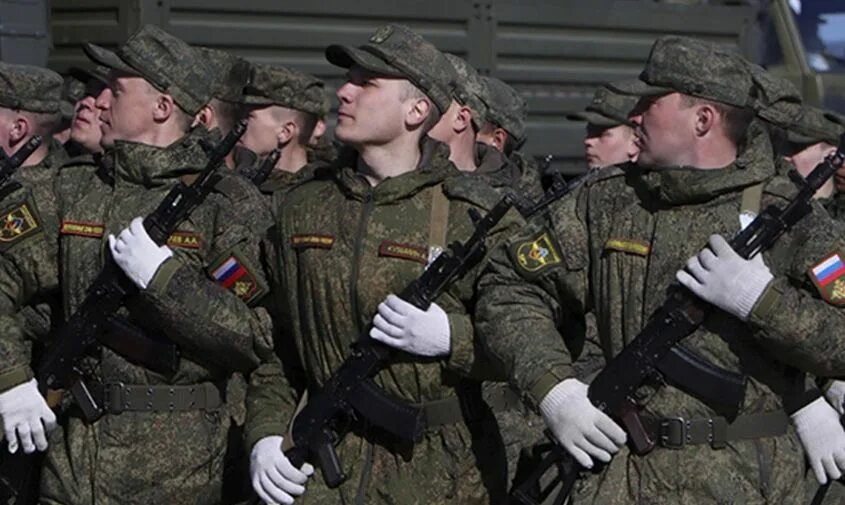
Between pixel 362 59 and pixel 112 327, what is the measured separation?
3.72 feet

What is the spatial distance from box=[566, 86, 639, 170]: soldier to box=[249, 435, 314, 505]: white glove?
4.24m

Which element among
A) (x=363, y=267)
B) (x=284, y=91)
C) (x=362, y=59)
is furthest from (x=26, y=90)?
(x=363, y=267)

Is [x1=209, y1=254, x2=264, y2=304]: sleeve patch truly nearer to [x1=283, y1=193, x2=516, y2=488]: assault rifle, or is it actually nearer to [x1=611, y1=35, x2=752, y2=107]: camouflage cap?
[x1=283, y1=193, x2=516, y2=488]: assault rifle

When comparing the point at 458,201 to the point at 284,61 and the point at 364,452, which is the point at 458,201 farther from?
the point at 284,61

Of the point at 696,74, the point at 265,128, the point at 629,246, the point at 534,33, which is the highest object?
the point at 696,74

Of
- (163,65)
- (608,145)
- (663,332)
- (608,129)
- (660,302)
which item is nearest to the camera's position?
(663,332)

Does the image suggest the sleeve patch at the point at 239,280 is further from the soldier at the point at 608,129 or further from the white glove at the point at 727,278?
the soldier at the point at 608,129

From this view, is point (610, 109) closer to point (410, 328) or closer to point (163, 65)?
point (163, 65)

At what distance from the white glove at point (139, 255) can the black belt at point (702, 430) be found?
1.58 m

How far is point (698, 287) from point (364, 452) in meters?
1.15

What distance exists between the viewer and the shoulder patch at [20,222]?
6422 millimetres

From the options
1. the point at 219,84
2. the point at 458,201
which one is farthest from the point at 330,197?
the point at 219,84

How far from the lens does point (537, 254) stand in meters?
5.67

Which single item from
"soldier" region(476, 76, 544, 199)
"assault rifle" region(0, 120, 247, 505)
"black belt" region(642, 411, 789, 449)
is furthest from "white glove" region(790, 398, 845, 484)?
"soldier" region(476, 76, 544, 199)
